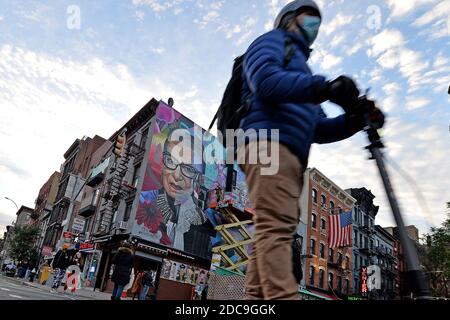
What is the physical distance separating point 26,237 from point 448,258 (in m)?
41.9

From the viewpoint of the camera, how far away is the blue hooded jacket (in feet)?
6.00

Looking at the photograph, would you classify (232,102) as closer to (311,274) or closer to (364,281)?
(311,274)

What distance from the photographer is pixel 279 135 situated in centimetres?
189

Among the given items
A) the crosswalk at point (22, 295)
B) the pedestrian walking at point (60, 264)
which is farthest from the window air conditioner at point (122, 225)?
the crosswalk at point (22, 295)

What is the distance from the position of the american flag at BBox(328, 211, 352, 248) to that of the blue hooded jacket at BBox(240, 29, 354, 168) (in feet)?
81.0

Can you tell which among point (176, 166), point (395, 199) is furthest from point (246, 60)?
point (176, 166)

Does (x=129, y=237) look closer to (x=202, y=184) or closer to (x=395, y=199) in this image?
(x=202, y=184)

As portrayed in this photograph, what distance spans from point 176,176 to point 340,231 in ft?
43.7

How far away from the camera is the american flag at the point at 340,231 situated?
24797 mm

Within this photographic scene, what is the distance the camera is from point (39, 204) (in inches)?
2542

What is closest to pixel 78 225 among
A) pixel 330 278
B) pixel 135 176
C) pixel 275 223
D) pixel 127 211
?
pixel 127 211

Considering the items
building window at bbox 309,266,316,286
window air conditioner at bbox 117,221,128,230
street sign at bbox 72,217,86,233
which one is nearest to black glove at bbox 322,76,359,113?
window air conditioner at bbox 117,221,128,230
